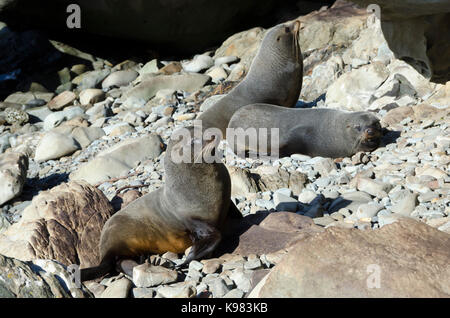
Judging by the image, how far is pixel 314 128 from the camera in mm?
7051

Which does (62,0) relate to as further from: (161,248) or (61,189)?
(161,248)

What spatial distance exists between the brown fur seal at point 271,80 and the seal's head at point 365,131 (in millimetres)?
1975

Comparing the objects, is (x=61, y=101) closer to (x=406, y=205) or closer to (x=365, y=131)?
(x=365, y=131)

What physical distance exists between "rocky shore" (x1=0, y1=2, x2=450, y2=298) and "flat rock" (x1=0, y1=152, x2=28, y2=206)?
0.8 inches

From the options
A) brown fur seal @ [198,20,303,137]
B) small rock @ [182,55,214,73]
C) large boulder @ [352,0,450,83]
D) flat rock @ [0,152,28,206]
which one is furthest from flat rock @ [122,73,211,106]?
large boulder @ [352,0,450,83]

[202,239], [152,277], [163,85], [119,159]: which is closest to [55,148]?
A: [119,159]

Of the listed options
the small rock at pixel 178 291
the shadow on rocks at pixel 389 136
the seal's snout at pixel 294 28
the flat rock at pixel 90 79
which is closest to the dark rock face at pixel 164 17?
the flat rock at pixel 90 79

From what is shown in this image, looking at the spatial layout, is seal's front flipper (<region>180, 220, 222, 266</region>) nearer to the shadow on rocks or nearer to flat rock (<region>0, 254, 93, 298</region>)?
flat rock (<region>0, 254, 93, 298</region>)

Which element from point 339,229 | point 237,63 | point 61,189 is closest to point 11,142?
point 237,63

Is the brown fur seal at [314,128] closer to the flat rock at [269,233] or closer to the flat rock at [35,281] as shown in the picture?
the flat rock at [269,233]

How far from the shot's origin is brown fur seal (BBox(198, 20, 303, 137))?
8.36m

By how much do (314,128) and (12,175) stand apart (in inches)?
179

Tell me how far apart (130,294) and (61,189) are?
6.85ft

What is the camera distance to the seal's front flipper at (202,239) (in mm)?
4330
